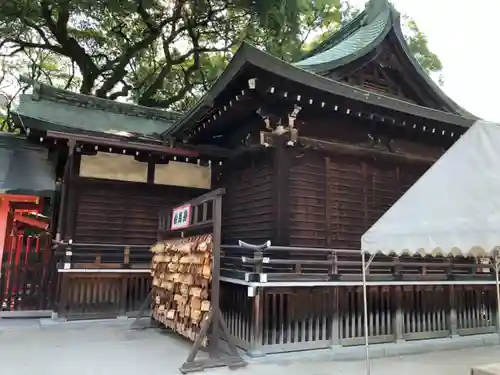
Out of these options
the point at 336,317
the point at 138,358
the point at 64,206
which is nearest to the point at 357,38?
the point at 336,317

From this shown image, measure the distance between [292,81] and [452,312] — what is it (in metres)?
4.95

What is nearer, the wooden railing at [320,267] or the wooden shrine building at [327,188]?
the wooden railing at [320,267]

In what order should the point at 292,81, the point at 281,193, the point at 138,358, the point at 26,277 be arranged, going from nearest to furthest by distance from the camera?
the point at 138,358 < the point at 292,81 < the point at 281,193 < the point at 26,277

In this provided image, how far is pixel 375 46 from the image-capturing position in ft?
24.5

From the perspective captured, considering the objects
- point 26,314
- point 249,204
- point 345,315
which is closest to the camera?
point 345,315

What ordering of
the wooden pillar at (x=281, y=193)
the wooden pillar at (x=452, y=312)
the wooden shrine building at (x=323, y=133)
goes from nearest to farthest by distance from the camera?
the wooden shrine building at (x=323, y=133) → the wooden pillar at (x=281, y=193) → the wooden pillar at (x=452, y=312)

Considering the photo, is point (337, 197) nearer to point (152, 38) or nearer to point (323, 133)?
point (323, 133)

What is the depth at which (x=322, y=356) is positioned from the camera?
533cm

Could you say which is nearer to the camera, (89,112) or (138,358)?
(138,358)

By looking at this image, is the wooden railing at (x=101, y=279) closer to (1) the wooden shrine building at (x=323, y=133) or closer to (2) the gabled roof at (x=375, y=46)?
(1) the wooden shrine building at (x=323, y=133)

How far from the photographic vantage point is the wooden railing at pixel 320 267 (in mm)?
5254

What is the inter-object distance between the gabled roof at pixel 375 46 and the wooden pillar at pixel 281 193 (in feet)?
5.64

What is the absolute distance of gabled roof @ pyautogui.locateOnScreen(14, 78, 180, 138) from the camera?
8.77m

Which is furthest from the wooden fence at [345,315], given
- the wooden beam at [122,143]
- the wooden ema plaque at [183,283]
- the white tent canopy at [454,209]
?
the wooden beam at [122,143]
